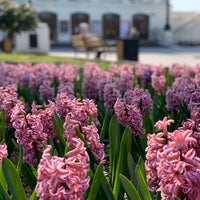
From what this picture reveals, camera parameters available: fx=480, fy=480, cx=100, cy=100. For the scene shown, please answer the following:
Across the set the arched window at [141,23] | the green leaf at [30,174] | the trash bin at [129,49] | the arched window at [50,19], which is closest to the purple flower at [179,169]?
the green leaf at [30,174]

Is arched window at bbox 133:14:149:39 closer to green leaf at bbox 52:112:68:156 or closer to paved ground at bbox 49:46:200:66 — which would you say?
paved ground at bbox 49:46:200:66

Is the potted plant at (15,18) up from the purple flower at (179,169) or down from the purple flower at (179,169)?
up

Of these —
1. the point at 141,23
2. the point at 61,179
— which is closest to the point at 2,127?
the point at 61,179

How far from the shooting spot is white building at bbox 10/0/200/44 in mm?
45875

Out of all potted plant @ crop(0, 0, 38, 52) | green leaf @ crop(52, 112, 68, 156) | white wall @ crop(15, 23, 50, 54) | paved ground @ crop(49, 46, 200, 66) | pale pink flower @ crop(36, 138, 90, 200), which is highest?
potted plant @ crop(0, 0, 38, 52)

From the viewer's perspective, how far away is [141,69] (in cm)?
679

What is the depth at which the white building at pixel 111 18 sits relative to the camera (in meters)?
45.9

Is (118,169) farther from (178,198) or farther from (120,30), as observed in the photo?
(120,30)

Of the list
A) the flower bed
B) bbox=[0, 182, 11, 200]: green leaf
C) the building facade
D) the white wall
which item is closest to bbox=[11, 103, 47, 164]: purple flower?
the flower bed

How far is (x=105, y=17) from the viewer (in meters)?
48.0

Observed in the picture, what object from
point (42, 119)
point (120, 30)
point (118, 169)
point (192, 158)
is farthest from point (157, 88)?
point (120, 30)

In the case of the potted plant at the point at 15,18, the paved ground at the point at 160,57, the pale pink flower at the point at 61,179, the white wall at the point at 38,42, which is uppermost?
the potted plant at the point at 15,18

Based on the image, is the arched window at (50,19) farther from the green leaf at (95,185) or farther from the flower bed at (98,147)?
the green leaf at (95,185)

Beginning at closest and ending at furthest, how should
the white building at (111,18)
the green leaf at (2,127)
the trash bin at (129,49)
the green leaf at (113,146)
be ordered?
the green leaf at (113,146)
the green leaf at (2,127)
the trash bin at (129,49)
the white building at (111,18)
